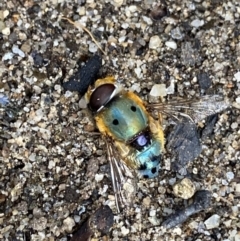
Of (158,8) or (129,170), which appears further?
(158,8)

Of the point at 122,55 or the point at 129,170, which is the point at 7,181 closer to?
the point at 129,170

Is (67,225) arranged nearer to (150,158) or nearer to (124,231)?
(124,231)

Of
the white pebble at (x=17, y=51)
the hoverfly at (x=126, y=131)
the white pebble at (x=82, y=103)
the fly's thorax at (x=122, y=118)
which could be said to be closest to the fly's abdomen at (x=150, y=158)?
the hoverfly at (x=126, y=131)

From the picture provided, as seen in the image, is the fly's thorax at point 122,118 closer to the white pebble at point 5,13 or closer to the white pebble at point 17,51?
the white pebble at point 17,51

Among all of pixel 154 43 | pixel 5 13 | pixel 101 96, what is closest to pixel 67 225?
pixel 101 96

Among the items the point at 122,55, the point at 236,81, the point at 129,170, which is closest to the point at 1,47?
the point at 122,55

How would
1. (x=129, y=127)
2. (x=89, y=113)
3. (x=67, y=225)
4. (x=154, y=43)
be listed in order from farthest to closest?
(x=154, y=43) → (x=89, y=113) → (x=67, y=225) → (x=129, y=127)

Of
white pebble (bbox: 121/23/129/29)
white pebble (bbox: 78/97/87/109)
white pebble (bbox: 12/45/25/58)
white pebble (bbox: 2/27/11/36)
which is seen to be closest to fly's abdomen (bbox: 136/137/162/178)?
white pebble (bbox: 78/97/87/109)
